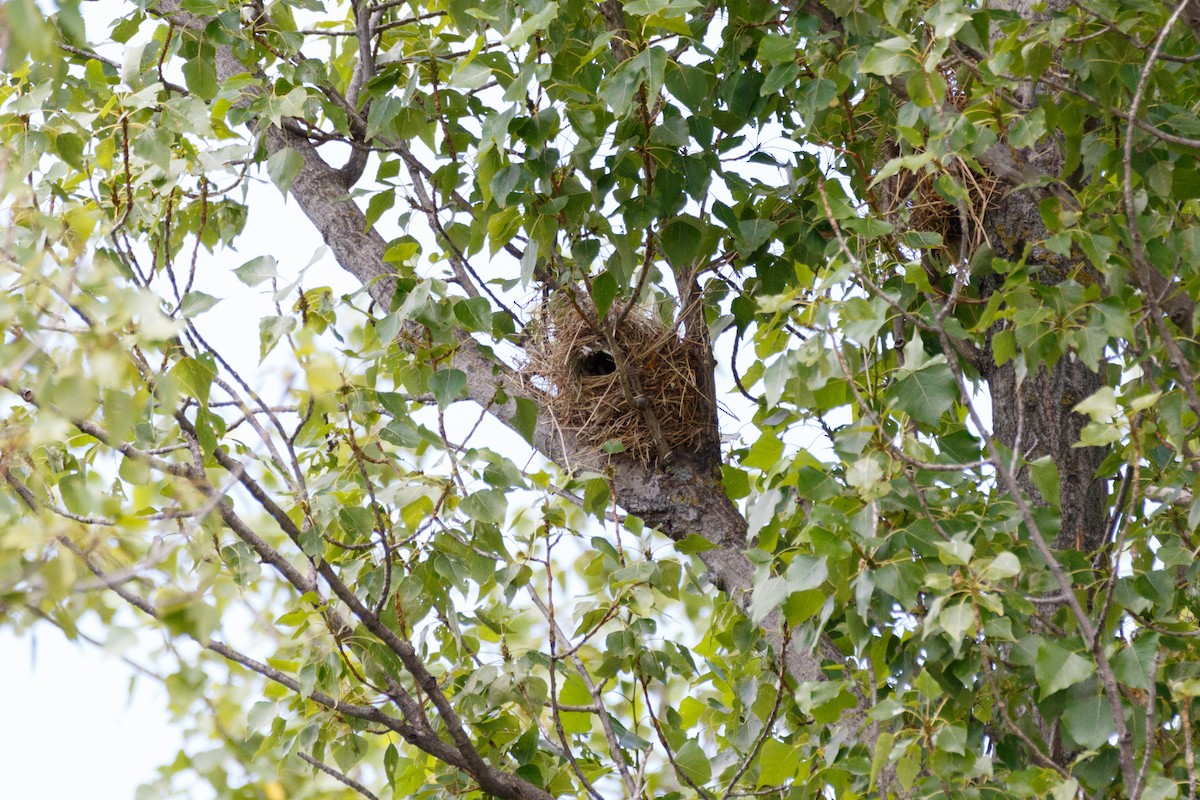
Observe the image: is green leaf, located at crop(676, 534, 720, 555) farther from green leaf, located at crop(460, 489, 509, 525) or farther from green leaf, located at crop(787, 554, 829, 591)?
green leaf, located at crop(787, 554, 829, 591)

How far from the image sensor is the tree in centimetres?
180

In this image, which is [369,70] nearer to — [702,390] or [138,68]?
[138,68]

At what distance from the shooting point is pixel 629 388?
109 inches

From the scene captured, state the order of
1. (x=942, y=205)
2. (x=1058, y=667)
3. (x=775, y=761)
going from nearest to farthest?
(x=1058, y=667) < (x=775, y=761) < (x=942, y=205)

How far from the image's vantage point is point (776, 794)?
2494 mm

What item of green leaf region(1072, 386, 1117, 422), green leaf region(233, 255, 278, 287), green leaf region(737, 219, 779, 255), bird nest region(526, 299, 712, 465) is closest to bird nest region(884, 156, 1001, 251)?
green leaf region(737, 219, 779, 255)

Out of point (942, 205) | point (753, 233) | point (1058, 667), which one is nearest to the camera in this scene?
point (1058, 667)

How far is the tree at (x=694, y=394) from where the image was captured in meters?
1.80

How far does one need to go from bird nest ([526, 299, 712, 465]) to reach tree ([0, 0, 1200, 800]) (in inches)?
0.5

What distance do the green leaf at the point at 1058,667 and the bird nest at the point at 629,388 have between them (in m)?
1.19

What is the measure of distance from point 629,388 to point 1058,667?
1.25 m

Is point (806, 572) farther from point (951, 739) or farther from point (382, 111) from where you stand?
point (382, 111)

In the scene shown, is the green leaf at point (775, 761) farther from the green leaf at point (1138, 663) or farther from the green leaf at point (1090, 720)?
the green leaf at point (1138, 663)

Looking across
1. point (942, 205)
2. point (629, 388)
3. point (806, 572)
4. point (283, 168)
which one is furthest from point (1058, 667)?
point (283, 168)
